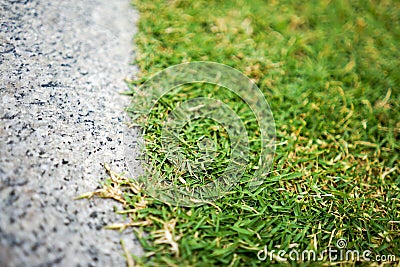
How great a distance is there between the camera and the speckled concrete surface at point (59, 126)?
1.10 meters

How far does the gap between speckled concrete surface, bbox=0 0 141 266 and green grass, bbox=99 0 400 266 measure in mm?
127

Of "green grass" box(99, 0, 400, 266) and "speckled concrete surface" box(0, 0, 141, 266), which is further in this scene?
"green grass" box(99, 0, 400, 266)

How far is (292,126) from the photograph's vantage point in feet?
→ 5.79

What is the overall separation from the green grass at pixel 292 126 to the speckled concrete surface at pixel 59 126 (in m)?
0.13

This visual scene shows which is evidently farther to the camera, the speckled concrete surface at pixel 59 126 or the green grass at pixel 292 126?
the green grass at pixel 292 126

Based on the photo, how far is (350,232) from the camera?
140cm

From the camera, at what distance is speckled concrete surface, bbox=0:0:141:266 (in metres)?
1.10

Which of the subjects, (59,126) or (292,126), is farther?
(292,126)

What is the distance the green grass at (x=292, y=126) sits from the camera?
131 cm

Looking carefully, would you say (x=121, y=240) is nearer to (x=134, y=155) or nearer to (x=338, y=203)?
(x=134, y=155)

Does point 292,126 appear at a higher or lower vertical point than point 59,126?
lower

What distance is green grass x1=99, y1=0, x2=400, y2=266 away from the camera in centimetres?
131

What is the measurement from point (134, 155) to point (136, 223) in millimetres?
316

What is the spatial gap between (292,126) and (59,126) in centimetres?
109
